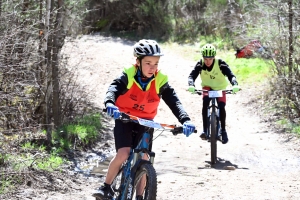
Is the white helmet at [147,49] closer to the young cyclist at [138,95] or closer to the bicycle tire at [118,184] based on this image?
the young cyclist at [138,95]

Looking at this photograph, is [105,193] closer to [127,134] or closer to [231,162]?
[127,134]

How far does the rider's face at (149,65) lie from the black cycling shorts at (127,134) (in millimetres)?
549

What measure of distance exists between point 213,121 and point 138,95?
3.44 metres

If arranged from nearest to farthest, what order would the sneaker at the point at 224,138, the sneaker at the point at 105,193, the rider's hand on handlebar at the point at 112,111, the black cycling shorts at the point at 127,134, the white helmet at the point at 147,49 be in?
1. the rider's hand on handlebar at the point at 112,111
2. the white helmet at the point at 147,49
3. the black cycling shorts at the point at 127,134
4. the sneaker at the point at 105,193
5. the sneaker at the point at 224,138

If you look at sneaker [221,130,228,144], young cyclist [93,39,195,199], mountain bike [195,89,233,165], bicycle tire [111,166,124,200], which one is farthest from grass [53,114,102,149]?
young cyclist [93,39,195,199]

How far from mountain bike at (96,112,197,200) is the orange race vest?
0.37 meters

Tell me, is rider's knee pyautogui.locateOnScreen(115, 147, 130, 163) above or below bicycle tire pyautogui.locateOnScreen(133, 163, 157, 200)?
above

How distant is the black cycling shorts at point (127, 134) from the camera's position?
5230 mm

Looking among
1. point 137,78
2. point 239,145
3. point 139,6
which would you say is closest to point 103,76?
point 239,145

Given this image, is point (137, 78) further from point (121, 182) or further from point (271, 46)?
point (271, 46)

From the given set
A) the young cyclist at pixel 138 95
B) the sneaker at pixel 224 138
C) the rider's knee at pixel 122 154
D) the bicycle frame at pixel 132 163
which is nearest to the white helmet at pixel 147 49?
the young cyclist at pixel 138 95

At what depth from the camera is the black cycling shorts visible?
17.2ft

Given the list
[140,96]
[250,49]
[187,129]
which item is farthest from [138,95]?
[250,49]

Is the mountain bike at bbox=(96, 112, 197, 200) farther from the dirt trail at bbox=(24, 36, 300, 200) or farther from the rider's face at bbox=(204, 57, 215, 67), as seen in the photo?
the rider's face at bbox=(204, 57, 215, 67)
